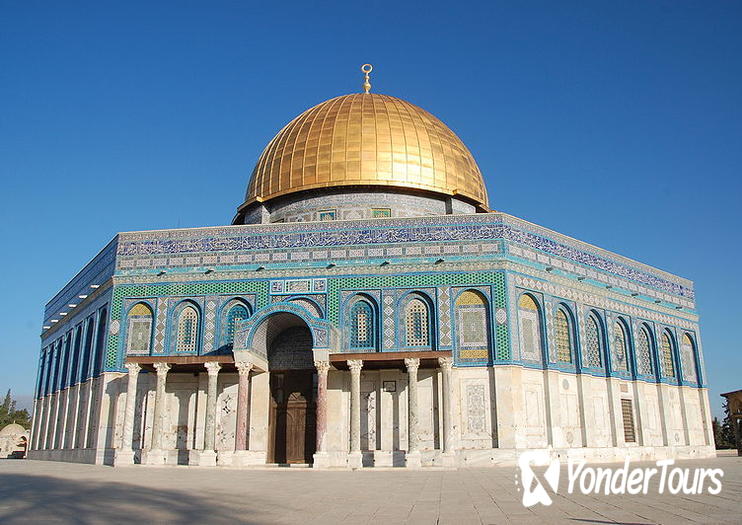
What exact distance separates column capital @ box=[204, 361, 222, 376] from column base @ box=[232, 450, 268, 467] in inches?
88.7

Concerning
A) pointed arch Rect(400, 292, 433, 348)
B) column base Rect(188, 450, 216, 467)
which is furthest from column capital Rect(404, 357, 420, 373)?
column base Rect(188, 450, 216, 467)

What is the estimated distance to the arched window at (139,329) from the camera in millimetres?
21562

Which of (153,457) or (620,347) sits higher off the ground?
(620,347)

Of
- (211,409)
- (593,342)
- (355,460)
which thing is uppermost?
(593,342)

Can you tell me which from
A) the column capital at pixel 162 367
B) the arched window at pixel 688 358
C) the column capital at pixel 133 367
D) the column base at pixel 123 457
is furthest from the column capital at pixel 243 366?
the arched window at pixel 688 358

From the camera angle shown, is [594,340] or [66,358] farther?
[66,358]

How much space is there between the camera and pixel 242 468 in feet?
59.6

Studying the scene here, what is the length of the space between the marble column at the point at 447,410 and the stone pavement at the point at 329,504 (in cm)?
561

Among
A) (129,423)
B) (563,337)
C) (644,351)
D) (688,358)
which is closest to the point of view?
(129,423)

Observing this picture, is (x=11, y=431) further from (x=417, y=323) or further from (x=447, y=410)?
(x=447, y=410)

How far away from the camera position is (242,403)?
19.2m

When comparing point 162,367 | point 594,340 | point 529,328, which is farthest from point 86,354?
point 594,340

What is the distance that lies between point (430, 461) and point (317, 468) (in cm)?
298

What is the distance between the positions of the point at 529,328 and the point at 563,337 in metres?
1.76
